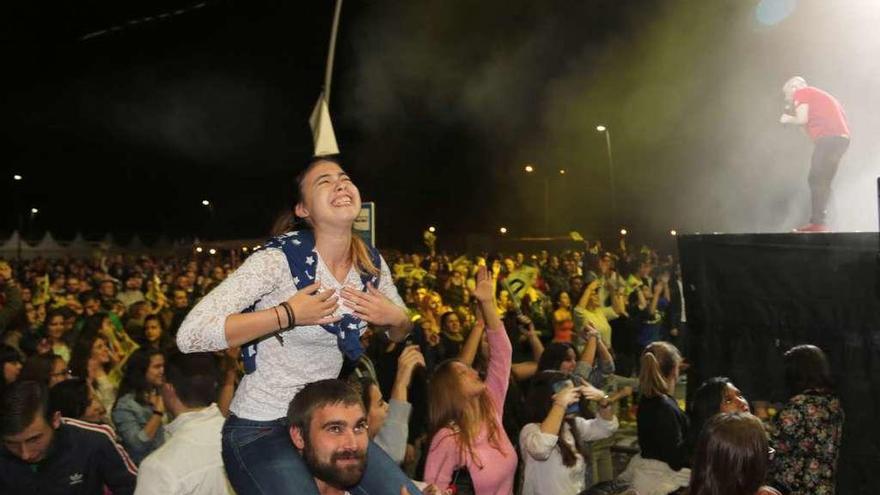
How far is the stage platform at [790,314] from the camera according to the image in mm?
5281

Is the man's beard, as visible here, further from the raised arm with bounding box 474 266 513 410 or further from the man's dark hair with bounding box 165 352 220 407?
the raised arm with bounding box 474 266 513 410

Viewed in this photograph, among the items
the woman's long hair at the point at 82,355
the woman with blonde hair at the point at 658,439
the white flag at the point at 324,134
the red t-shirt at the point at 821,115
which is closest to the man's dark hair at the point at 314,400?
the woman with blonde hair at the point at 658,439

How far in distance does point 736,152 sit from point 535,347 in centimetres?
1159

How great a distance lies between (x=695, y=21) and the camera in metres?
16.5

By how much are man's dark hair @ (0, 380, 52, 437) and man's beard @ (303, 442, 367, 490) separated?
6.49 ft

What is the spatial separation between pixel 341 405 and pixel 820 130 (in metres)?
6.41

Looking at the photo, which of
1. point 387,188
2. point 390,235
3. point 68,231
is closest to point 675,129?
point 387,188

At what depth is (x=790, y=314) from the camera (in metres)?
5.69

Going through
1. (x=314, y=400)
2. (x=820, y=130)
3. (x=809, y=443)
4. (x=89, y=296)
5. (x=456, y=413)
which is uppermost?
(x=820, y=130)

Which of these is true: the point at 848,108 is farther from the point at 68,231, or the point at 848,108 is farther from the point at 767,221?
the point at 68,231

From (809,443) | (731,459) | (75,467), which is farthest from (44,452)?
(809,443)

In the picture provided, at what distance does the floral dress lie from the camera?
501 cm

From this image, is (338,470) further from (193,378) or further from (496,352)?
(496,352)

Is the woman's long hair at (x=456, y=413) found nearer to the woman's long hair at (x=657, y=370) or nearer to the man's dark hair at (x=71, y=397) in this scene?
the woman's long hair at (x=657, y=370)
